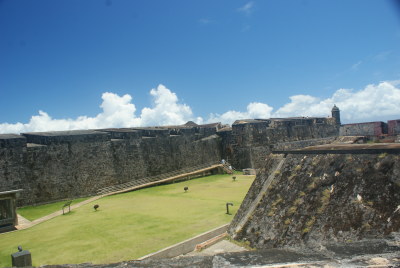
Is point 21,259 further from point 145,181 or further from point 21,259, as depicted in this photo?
point 145,181

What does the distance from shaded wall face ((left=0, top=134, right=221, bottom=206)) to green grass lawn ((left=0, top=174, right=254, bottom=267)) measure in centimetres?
362

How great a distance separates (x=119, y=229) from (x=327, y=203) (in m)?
7.75

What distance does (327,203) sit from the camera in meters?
3.52

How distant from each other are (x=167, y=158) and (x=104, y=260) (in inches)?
→ 645

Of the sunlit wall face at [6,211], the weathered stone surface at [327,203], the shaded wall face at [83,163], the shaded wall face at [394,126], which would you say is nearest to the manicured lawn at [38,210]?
the shaded wall face at [83,163]

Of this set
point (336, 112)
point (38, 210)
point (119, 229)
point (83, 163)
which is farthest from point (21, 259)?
point (336, 112)

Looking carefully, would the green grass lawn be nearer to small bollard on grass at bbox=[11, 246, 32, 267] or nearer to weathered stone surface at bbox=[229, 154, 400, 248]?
small bollard on grass at bbox=[11, 246, 32, 267]

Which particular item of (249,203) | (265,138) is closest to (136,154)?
(265,138)

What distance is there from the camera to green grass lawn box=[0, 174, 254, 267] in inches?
296

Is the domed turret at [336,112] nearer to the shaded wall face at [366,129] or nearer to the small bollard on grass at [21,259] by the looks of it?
the shaded wall face at [366,129]

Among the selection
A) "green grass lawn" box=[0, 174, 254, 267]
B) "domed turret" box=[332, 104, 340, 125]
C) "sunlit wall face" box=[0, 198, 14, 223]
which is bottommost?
"green grass lawn" box=[0, 174, 254, 267]

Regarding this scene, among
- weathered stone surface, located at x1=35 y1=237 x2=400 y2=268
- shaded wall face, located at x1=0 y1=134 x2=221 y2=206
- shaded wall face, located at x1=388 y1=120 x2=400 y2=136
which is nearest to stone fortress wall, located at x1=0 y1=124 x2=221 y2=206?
shaded wall face, located at x1=0 y1=134 x2=221 y2=206

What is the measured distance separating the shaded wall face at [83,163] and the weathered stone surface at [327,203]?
14859mm

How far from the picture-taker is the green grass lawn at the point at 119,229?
7.52 meters
